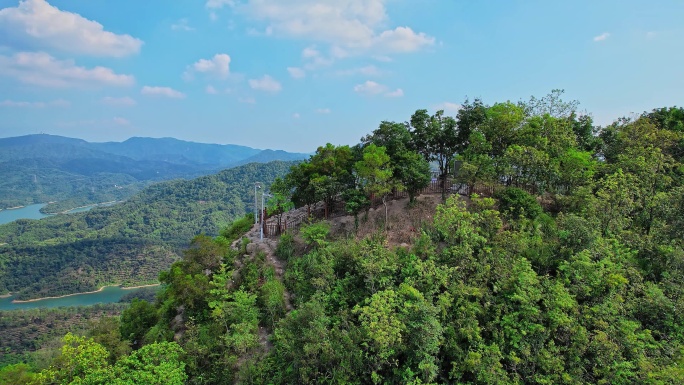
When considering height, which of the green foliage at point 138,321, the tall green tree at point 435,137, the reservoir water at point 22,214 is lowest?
the reservoir water at point 22,214

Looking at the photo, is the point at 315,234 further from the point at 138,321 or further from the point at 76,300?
the point at 76,300

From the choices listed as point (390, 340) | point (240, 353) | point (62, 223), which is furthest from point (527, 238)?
point (62, 223)

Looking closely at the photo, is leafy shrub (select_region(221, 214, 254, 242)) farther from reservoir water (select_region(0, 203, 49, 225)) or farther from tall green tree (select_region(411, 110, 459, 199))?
reservoir water (select_region(0, 203, 49, 225))

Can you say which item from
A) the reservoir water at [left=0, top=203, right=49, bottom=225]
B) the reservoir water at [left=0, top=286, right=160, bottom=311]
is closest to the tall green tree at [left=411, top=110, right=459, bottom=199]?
the reservoir water at [left=0, top=286, right=160, bottom=311]

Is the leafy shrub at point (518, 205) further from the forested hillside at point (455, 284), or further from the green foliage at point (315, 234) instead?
the green foliage at point (315, 234)

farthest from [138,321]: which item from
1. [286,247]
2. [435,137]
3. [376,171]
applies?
[435,137]

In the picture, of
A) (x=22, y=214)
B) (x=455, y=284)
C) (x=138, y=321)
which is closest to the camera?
(x=455, y=284)

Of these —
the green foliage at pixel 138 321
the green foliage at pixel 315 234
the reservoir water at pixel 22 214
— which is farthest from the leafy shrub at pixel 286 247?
the reservoir water at pixel 22 214
